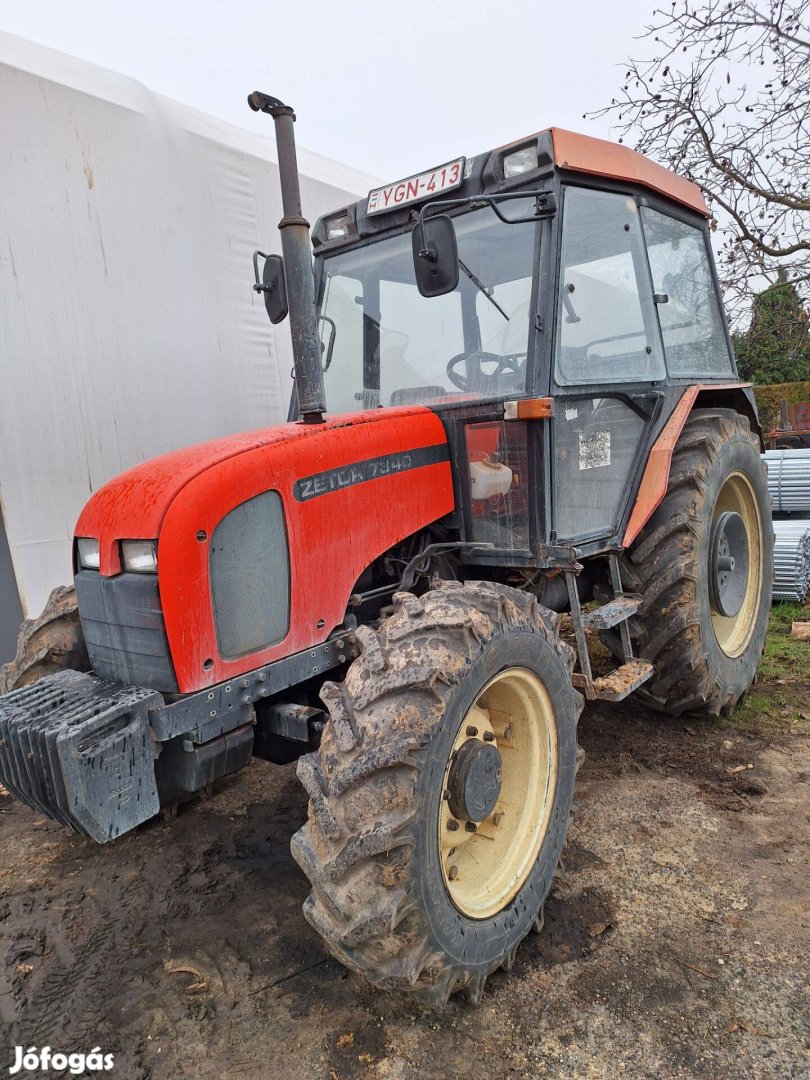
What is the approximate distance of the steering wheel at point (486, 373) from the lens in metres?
2.77

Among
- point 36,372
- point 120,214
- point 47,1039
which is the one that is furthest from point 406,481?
point 120,214

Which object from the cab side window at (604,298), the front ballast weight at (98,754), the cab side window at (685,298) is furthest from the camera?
the cab side window at (685,298)

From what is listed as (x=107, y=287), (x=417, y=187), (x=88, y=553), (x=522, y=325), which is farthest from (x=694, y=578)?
(x=107, y=287)

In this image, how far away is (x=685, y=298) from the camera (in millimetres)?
3725

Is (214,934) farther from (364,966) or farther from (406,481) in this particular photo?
(406,481)

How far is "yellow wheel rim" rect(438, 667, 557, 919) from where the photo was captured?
2.19 m

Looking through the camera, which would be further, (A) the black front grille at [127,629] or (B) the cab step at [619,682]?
(B) the cab step at [619,682]

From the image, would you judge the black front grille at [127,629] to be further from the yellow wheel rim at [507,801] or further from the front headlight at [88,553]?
the yellow wheel rim at [507,801]

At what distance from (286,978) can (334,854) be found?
2.16 ft

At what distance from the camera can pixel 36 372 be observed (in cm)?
440

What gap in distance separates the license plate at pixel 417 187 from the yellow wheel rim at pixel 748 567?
2.10 metres

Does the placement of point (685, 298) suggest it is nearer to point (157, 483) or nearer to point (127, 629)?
point (157, 483)

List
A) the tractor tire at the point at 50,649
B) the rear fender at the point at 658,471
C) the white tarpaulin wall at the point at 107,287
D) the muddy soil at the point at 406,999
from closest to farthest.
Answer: the muddy soil at the point at 406,999
the tractor tire at the point at 50,649
the rear fender at the point at 658,471
the white tarpaulin wall at the point at 107,287

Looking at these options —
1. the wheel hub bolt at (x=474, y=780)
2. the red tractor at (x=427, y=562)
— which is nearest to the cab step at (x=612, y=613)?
the red tractor at (x=427, y=562)
